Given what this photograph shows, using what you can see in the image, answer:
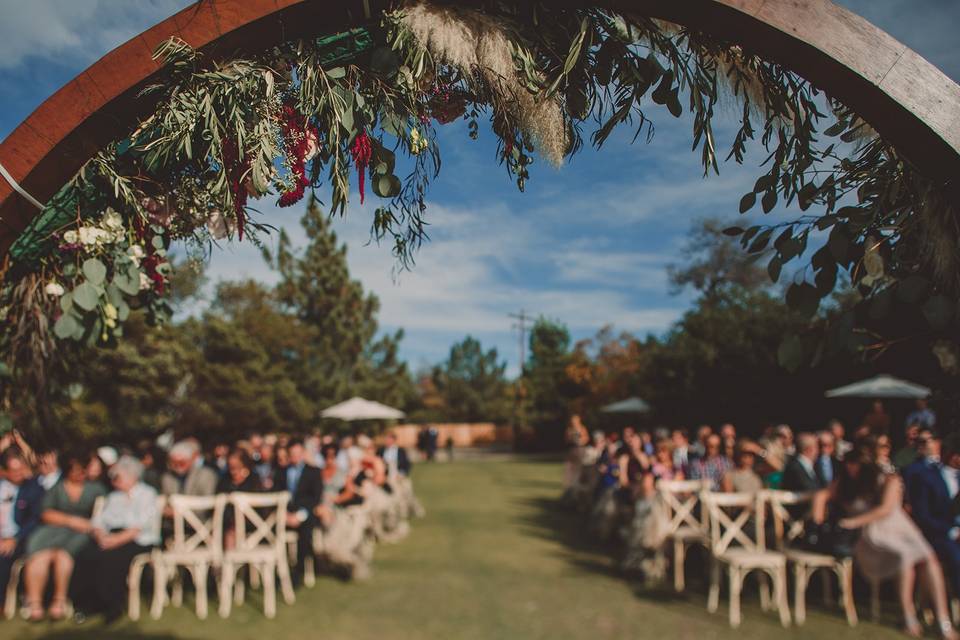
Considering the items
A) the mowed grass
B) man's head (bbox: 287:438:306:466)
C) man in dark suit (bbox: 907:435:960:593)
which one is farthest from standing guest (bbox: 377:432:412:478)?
man in dark suit (bbox: 907:435:960:593)

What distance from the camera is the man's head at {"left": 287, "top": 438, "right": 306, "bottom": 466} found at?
786 centimetres

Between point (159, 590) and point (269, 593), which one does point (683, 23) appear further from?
point (159, 590)

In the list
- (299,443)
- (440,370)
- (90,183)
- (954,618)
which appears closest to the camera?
(90,183)

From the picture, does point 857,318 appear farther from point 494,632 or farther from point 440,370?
point 440,370

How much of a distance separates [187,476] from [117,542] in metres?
1.87

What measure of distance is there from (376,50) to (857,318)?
1715mm

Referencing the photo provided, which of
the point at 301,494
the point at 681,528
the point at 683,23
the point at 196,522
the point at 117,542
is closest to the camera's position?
the point at 683,23

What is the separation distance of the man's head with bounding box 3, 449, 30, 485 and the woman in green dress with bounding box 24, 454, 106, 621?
42cm

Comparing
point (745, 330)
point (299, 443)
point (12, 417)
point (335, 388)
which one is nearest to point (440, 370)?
point (335, 388)

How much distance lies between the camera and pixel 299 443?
7.98 meters

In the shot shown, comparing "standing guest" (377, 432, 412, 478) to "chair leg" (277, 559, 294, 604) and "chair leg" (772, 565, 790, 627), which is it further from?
"chair leg" (772, 565, 790, 627)

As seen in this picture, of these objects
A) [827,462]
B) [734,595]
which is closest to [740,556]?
[734,595]

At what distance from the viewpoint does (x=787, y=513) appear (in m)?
6.90

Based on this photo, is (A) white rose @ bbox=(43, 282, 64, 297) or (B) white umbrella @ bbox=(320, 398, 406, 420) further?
(B) white umbrella @ bbox=(320, 398, 406, 420)
